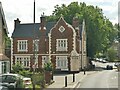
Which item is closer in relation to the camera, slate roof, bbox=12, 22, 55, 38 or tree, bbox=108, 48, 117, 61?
slate roof, bbox=12, 22, 55, 38

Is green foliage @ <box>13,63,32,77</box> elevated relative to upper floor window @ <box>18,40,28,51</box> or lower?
lower

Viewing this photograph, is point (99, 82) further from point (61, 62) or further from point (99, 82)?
point (61, 62)

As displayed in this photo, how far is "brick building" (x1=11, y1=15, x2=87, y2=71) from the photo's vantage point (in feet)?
189

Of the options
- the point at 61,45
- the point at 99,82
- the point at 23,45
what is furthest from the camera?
the point at 23,45

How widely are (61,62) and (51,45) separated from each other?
3.35 metres

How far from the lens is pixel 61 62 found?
57656 millimetres

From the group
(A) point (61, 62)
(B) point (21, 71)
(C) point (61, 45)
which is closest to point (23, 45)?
(C) point (61, 45)

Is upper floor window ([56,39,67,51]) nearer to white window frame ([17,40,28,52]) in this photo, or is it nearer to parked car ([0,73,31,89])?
white window frame ([17,40,28,52])

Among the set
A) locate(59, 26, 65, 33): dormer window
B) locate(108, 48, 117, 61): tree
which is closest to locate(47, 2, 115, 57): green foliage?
locate(59, 26, 65, 33): dormer window

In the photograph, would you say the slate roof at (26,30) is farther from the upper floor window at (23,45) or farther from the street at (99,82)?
the street at (99,82)

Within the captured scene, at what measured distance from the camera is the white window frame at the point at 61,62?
57.3 metres

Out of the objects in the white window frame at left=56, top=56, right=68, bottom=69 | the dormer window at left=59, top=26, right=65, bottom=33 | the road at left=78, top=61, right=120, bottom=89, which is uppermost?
the dormer window at left=59, top=26, right=65, bottom=33

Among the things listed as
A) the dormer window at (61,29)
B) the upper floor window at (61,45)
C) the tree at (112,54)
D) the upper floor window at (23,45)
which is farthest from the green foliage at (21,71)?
the tree at (112,54)

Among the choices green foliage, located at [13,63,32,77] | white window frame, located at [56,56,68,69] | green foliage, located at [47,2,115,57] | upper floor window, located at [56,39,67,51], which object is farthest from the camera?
green foliage, located at [47,2,115,57]
